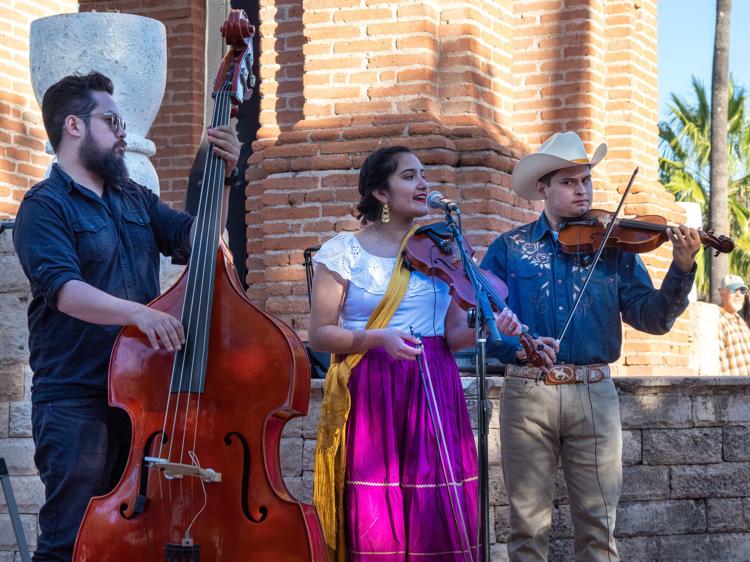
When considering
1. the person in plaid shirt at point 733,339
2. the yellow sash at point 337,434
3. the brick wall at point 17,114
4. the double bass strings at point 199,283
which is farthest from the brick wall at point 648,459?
the person in plaid shirt at point 733,339

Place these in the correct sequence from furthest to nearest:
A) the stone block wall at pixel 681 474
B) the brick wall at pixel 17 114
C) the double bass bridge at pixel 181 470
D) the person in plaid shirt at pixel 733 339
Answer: the person in plaid shirt at pixel 733 339
the brick wall at pixel 17 114
the stone block wall at pixel 681 474
the double bass bridge at pixel 181 470

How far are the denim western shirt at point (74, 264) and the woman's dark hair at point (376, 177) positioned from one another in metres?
0.87

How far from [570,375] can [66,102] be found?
2.14m

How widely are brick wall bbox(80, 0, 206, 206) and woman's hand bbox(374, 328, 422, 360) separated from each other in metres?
8.05

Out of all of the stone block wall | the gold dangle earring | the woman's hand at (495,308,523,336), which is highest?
the gold dangle earring

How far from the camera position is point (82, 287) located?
360cm

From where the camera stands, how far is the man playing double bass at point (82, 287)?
364 cm

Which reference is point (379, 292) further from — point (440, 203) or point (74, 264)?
point (74, 264)

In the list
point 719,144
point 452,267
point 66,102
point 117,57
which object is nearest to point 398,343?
point 452,267

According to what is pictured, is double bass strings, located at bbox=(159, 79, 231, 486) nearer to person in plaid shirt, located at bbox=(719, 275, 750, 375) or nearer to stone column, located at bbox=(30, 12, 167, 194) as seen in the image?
stone column, located at bbox=(30, 12, 167, 194)

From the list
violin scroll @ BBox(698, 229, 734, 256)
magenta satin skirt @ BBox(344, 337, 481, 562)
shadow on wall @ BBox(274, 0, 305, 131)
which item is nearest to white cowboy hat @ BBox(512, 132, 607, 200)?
violin scroll @ BBox(698, 229, 734, 256)

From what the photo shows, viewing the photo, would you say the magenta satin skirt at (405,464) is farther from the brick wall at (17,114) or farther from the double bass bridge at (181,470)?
the brick wall at (17,114)

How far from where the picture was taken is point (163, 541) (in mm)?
3547

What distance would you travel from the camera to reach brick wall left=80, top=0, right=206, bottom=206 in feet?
38.9
